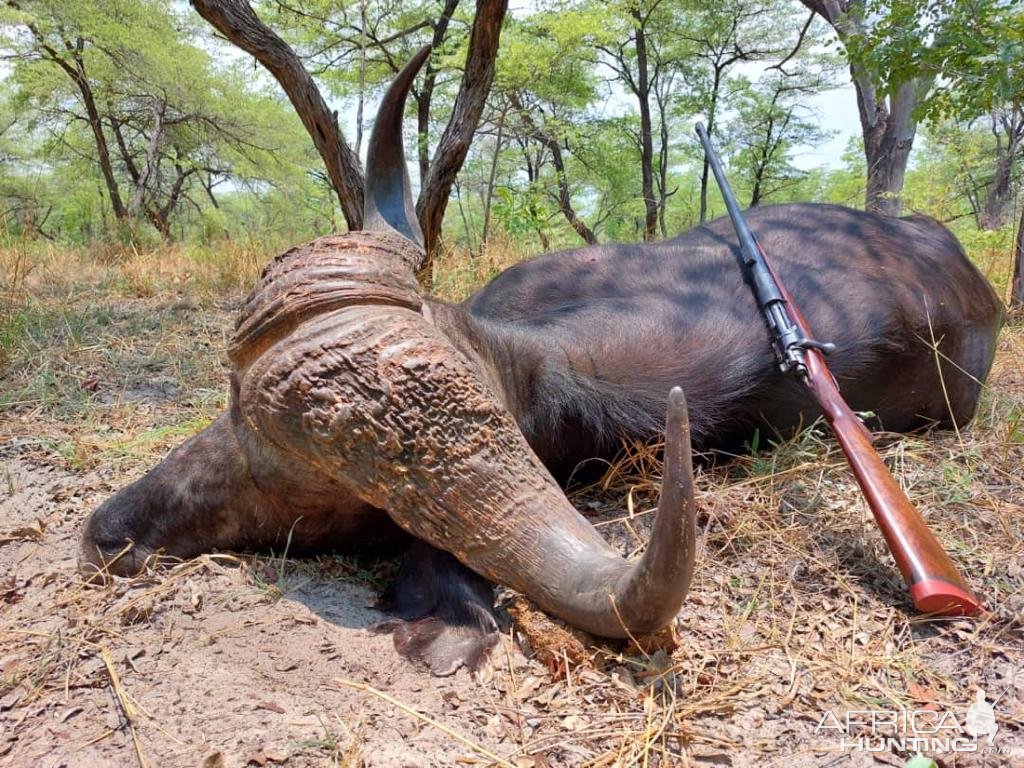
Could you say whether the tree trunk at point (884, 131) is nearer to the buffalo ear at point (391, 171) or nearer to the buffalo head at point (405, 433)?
the buffalo ear at point (391, 171)

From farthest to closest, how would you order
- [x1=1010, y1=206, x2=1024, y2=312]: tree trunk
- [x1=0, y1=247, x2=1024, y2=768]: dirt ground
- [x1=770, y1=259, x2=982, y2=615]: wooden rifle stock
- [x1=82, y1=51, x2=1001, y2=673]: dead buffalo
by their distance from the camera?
[x1=1010, y1=206, x2=1024, y2=312]: tree trunk
[x1=770, y1=259, x2=982, y2=615]: wooden rifle stock
[x1=82, y1=51, x2=1001, y2=673]: dead buffalo
[x1=0, y1=247, x2=1024, y2=768]: dirt ground

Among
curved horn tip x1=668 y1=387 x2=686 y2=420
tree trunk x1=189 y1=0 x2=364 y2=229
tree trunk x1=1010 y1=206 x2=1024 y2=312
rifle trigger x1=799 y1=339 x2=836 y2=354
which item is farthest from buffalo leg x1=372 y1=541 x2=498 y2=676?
tree trunk x1=1010 y1=206 x2=1024 y2=312

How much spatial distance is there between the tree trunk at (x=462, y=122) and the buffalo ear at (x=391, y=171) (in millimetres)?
3331

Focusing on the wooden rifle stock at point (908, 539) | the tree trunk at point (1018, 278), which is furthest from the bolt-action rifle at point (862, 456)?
the tree trunk at point (1018, 278)

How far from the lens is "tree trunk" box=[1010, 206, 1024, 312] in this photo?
4.79 meters

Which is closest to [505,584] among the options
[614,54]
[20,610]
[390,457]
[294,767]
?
[390,457]

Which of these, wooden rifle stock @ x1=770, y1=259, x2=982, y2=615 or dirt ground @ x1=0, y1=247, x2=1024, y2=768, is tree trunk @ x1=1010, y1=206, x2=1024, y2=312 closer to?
dirt ground @ x1=0, y1=247, x2=1024, y2=768

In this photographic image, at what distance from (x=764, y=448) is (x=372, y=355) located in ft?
5.53

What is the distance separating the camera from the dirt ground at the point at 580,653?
1.35m

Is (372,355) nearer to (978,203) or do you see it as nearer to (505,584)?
(505,584)

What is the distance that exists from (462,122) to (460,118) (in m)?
0.04

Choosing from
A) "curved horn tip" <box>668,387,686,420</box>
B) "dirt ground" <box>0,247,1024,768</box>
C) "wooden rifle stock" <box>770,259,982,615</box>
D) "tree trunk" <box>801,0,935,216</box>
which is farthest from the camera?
"tree trunk" <box>801,0,935,216</box>

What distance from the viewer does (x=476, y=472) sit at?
4.95ft

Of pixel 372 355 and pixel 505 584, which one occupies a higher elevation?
pixel 372 355
